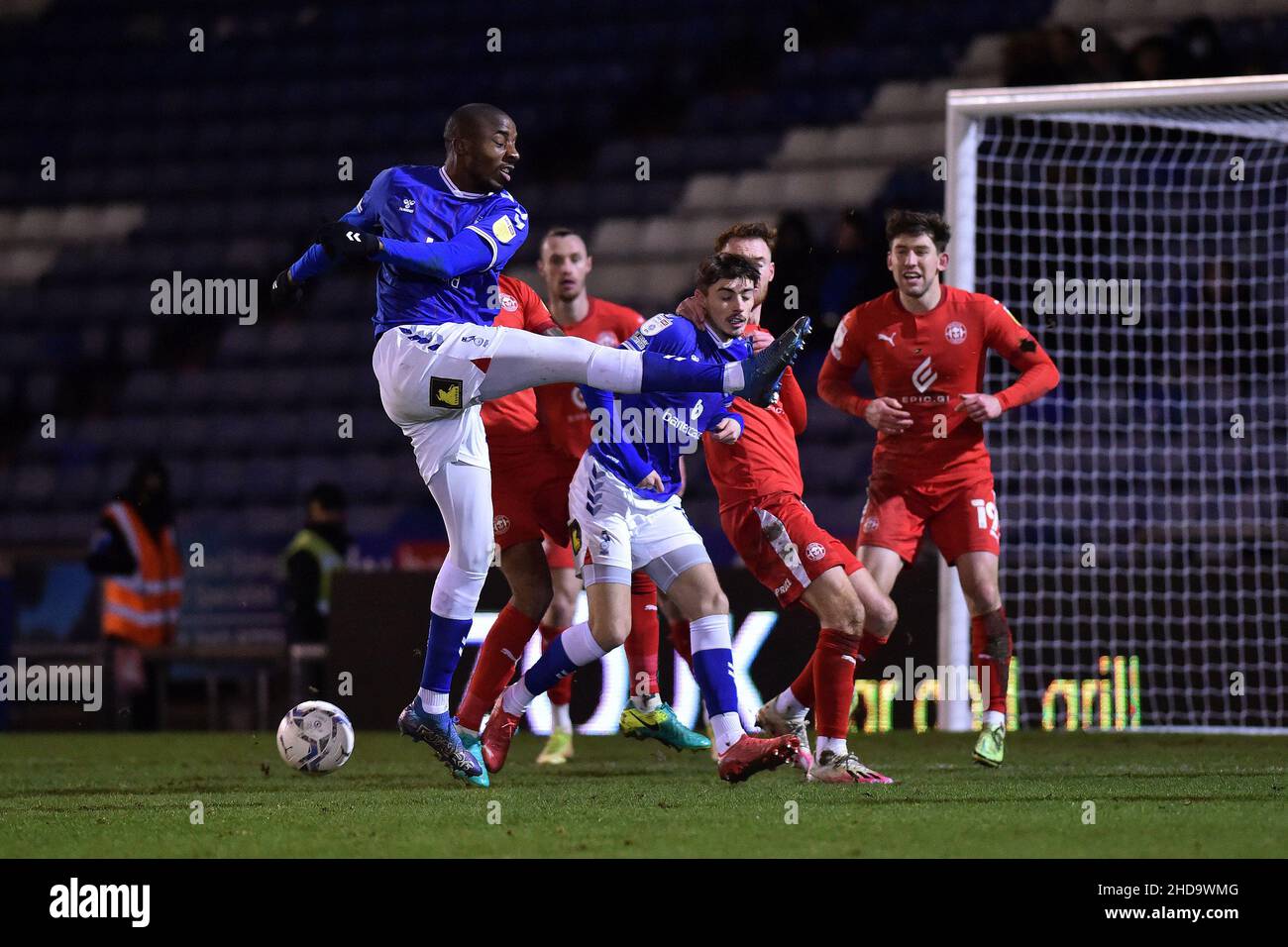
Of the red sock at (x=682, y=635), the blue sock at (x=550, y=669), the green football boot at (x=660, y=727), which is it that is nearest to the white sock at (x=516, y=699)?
the blue sock at (x=550, y=669)

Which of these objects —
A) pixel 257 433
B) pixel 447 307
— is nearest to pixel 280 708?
pixel 257 433

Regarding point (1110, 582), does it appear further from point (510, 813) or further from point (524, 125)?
point (524, 125)

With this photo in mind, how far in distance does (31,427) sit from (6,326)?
1.09m

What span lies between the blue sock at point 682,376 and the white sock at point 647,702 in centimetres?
140

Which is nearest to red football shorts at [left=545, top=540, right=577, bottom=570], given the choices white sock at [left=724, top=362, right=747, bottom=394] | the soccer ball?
the soccer ball

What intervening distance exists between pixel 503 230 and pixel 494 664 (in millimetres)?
1427

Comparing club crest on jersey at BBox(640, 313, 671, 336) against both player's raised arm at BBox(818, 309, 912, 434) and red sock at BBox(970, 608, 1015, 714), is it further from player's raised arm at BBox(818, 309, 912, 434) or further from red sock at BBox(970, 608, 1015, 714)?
red sock at BBox(970, 608, 1015, 714)

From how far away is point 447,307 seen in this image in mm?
4883

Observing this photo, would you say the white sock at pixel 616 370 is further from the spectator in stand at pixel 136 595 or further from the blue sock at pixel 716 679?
the spectator in stand at pixel 136 595

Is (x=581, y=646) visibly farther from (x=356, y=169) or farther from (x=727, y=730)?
(x=356, y=169)

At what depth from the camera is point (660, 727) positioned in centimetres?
555

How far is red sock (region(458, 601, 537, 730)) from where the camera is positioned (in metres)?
5.44

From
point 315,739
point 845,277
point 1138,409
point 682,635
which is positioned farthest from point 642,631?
point 845,277

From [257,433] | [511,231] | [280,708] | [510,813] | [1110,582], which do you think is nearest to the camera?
[510,813]
